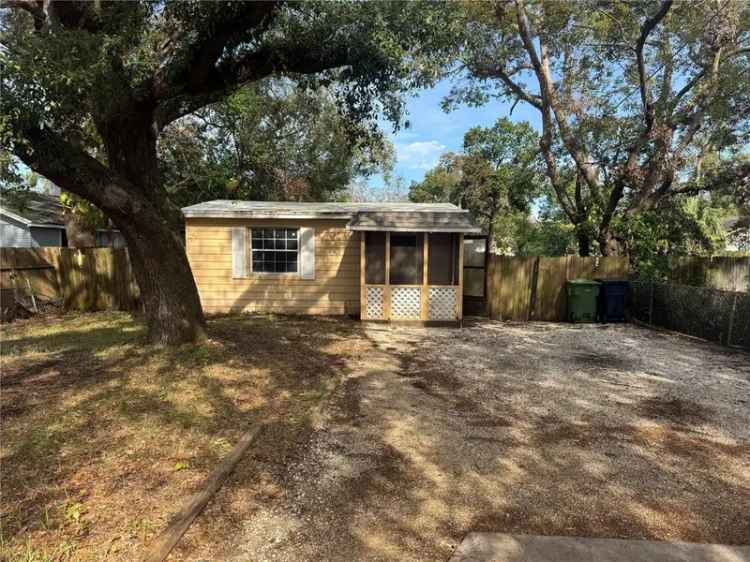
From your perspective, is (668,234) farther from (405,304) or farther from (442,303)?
(405,304)

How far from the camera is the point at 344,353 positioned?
7383 millimetres

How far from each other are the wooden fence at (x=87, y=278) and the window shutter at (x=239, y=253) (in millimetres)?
2854

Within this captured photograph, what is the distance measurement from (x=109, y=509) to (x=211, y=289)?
28.9 ft

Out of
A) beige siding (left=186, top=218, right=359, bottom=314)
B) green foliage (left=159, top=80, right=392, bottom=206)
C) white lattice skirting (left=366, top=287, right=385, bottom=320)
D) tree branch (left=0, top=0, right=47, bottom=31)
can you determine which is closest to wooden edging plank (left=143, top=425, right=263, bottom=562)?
tree branch (left=0, top=0, right=47, bottom=31)

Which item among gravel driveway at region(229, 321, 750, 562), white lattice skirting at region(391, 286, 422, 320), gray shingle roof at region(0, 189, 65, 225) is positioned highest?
gray shingle roof at region(0, 189, 65, 225)

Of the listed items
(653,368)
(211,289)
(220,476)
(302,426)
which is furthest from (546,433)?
(211,289)

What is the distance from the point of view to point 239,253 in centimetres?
1107

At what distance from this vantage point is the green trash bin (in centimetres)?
1080

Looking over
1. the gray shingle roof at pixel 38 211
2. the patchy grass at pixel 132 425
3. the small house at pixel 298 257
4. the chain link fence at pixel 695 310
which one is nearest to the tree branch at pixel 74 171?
the patchy grass at pixel 132 425

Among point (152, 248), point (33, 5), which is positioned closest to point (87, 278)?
point (152, 248)

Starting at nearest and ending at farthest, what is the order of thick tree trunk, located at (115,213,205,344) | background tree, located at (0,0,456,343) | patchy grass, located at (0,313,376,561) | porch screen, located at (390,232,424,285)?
patchy grass, located at (0,313,376,561)
background tree, located at (0,0,456,343)
thick tree trunk, located at (115,213,205,344)
porch screen, located at (390,232,424,285)

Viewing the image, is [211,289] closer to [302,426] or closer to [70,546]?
[302,426]

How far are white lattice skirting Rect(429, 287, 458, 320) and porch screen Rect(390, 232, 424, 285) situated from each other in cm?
50

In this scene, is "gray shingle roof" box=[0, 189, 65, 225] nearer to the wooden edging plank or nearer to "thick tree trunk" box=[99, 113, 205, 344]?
"thick tree trunk" box=[99, 113, 205, 344]
